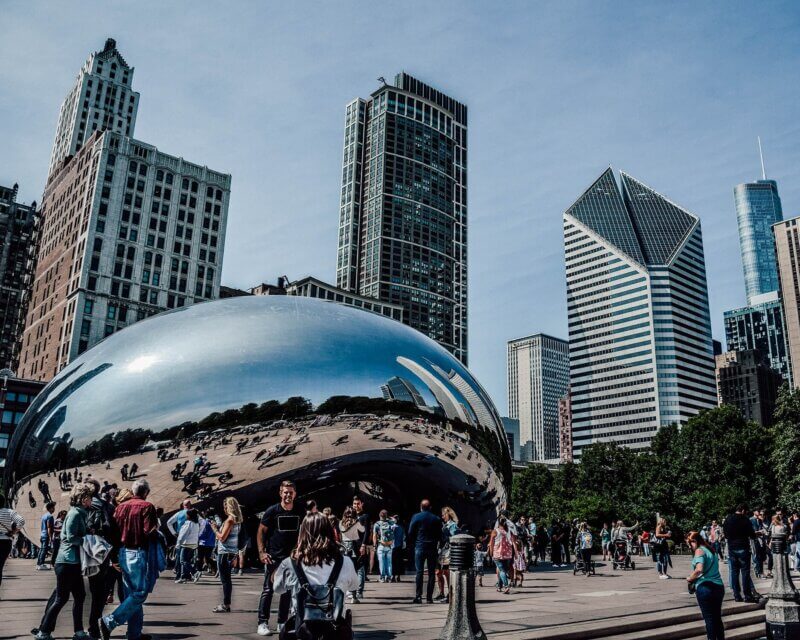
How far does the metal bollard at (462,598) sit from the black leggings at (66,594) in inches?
145

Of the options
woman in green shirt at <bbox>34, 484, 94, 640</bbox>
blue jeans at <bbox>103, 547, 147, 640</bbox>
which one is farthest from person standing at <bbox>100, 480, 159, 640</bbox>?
woman in green shirt at <bbox>34, 484, 94, 640</bbox>

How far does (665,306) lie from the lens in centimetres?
17725

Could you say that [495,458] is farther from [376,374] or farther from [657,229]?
[657,229]

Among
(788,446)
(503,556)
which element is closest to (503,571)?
(503,556)

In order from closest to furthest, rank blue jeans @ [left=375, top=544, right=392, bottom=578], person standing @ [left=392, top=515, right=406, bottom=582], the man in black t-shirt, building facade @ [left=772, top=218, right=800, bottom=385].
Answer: the man in black t-shirt, person standing @ [left=392, top=515, right=406, bottom=582], blue jeans @ [left=375, top=544, right=392, bottom=578], building facade @ [left=772, top=218, right=800, bottom=385]

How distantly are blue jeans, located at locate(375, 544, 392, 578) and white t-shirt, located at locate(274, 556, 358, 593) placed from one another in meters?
8.78

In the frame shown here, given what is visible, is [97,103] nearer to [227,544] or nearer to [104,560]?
[227,544]

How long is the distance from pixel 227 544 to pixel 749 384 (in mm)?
208154

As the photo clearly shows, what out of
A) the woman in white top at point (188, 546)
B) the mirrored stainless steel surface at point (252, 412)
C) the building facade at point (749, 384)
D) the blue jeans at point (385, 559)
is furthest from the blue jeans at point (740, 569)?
the building facade at point (749, 384)

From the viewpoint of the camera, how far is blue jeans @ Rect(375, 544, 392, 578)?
44.7ft

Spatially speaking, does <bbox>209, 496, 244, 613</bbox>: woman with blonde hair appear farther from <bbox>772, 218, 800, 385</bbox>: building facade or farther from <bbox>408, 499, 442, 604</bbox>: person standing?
<bbox>772, 218, 800, 385</bbox>: building facade

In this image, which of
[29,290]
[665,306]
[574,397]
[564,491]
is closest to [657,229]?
[665,306]

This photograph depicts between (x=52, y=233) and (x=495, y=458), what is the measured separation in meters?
109

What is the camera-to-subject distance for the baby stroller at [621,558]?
23759mm
